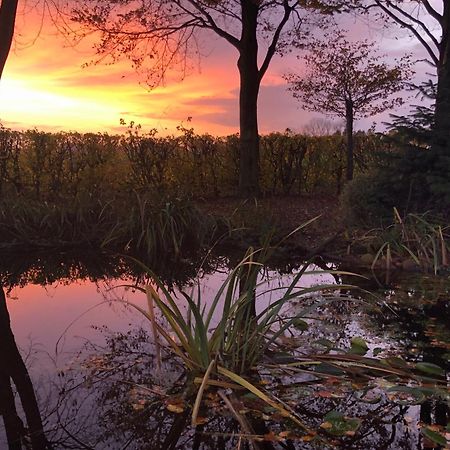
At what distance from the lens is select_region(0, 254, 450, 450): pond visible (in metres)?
2.87

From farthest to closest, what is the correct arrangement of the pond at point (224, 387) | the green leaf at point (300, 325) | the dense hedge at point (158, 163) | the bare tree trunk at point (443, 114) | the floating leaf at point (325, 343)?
the dense hedge at point (158, 163)
the bare tree trunk at point (443, 114)
the green leaf at point (300, 325)
the floating leaf at point (325, 343)
the pond at point (224, 387)

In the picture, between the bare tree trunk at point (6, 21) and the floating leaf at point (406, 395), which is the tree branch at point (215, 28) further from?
the floating leaf at point (406, 395)

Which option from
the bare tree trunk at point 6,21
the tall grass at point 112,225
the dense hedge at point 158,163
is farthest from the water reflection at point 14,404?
the dense hedge at point 158,163

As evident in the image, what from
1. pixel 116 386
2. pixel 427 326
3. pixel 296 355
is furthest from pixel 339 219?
pixel 116 386

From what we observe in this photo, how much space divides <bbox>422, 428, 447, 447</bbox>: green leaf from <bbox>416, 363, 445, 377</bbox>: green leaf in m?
0.75

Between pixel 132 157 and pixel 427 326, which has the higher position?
pixel 132 157

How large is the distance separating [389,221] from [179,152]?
7.92m

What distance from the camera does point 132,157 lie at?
14.1m

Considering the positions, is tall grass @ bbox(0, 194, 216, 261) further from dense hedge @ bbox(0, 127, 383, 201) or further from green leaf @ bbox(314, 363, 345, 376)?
green leaf @ bbox(314, 363, 345, 376)

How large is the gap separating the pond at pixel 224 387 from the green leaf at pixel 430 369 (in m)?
0.03

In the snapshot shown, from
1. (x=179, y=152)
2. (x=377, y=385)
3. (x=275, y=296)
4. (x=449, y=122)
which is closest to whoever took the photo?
(x=377, y=385)

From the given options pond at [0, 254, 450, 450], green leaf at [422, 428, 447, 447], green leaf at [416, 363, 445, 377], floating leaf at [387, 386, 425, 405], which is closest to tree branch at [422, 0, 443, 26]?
pond at [0, 254, 450, 450]

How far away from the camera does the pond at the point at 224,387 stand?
2869mm

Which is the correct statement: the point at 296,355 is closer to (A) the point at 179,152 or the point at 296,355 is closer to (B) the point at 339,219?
(B) the point at 339,219
